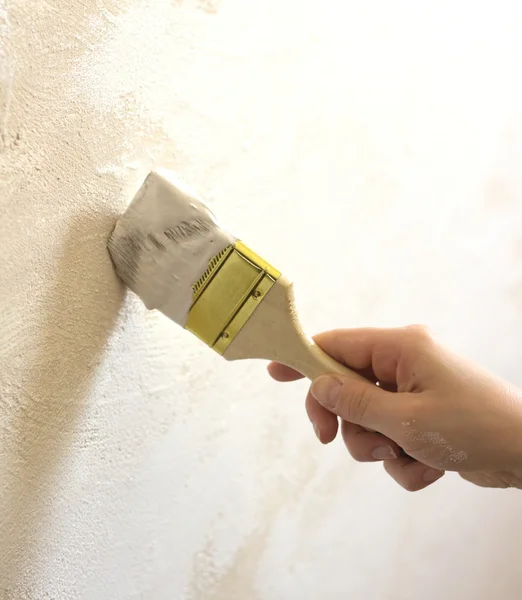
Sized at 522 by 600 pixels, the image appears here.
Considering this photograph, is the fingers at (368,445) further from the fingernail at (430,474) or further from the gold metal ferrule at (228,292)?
the gold metal ferrule at (228,292)

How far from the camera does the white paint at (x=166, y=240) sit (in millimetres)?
492

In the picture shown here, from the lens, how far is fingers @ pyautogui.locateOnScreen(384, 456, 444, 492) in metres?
0.64

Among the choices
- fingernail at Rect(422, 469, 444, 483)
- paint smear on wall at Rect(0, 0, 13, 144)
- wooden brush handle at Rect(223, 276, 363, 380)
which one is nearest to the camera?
paint smear on wall at Rect(0, 0, 13, 144)

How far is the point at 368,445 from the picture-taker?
64 cm

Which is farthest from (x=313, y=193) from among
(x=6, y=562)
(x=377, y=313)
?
(x=6, y=562)

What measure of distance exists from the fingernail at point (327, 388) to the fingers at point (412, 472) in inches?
4.8

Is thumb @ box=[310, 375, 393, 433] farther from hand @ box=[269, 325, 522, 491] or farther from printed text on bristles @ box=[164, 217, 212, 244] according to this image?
printed text on bristles @ box=[164, 217, 212, 244]

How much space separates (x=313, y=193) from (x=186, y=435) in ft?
1.01

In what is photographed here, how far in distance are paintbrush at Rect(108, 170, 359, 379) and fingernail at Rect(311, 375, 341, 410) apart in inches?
1.1

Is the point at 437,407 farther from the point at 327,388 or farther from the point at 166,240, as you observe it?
the point at 166,240

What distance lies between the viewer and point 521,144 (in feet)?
3.43

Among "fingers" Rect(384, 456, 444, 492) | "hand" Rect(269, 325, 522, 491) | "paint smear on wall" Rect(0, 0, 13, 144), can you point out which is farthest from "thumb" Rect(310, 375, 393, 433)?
"paint smear on wall" Rect(0, 0, 13, 144)

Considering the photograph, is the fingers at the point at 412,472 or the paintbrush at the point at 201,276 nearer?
the paintbrush at the point at 201,276

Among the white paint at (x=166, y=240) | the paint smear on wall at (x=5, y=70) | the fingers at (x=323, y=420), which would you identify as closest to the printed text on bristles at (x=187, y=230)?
the white paint at (x=166, y=240)
